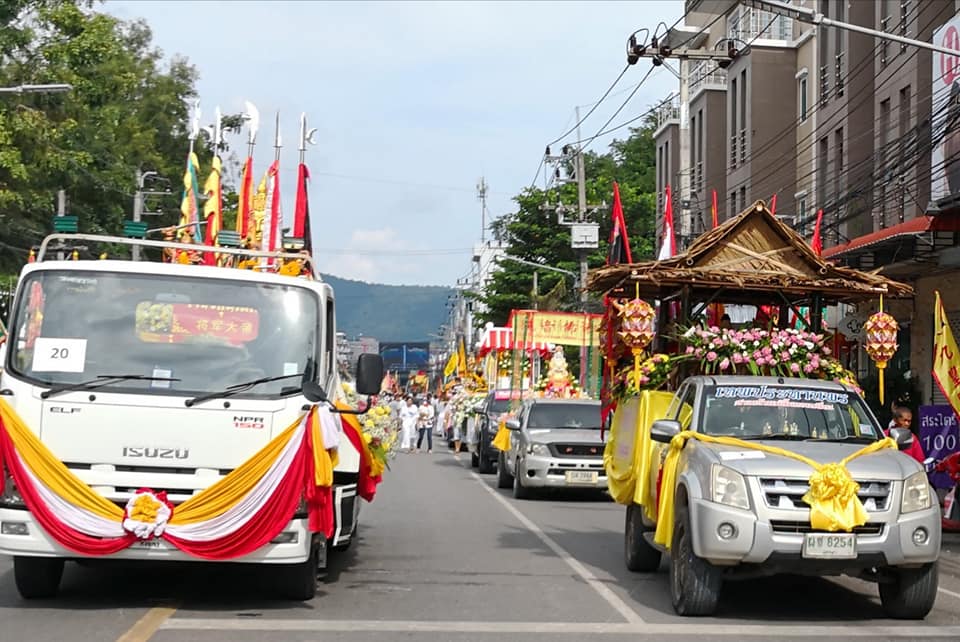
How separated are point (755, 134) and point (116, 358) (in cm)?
3592

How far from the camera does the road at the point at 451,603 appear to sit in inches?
353

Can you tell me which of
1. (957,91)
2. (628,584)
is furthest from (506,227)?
(628,584)

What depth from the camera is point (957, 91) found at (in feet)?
70.9

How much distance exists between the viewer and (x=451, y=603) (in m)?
10.3

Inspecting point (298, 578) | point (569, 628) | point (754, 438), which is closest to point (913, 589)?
point (754, 438)

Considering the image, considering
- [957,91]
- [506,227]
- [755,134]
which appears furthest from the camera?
[506,227]

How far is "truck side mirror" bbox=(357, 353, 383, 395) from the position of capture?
1055 centimetres

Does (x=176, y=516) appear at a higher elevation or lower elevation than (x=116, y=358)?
lower

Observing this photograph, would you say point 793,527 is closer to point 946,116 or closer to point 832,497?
point 832,497

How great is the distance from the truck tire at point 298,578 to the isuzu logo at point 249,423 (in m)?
1.08

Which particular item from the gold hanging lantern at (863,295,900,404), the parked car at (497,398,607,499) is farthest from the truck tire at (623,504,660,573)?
the parked car at (497,398,607,499)

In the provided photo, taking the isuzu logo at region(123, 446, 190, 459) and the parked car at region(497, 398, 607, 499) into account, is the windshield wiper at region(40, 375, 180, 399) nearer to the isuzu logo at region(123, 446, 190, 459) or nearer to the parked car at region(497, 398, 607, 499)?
the isuzu logo at region(123, 446, 190, 459)

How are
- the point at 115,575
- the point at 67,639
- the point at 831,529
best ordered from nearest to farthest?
the point at 67,639
the point at 831,529
the point at 115,575

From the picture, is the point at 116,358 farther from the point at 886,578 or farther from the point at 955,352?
the point at 955,352
